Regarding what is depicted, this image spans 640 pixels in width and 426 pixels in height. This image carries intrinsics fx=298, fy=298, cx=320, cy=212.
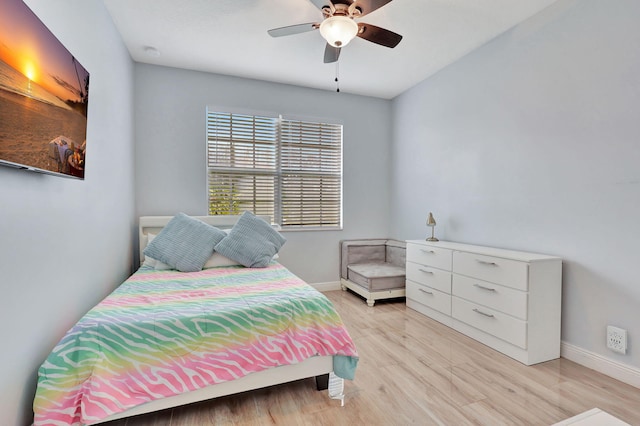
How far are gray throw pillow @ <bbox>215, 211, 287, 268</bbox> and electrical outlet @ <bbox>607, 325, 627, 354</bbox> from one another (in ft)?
8.80

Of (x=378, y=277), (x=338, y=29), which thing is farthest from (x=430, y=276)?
(x=338, y=29)

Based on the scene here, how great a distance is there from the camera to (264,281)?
2326 millimetres

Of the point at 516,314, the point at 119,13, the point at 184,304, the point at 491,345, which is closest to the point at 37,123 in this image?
the point at 184,304

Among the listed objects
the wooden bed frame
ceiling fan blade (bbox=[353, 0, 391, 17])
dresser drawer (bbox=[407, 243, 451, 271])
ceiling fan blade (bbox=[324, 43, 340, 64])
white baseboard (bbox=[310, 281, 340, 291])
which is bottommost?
white baseboard (bbox=[310, 281, 340, 291])

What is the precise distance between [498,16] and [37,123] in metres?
3.28

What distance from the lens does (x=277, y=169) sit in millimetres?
3988

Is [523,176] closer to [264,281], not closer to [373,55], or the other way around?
[373,55]

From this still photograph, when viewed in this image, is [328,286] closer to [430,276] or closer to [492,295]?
[430,276]

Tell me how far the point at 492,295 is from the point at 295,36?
2911 mm

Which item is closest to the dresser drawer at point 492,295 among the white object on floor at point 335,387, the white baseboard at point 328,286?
the white object on floor at point 335,387

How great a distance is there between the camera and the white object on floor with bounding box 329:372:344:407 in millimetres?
1802


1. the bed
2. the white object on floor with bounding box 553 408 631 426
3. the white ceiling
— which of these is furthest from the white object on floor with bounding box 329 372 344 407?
the white ceiling

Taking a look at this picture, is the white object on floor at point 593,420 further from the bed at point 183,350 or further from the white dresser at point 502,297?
the white dresser at point 502,297

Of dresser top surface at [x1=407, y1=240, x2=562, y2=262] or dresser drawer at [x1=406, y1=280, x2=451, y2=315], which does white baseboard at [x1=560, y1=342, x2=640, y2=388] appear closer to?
dresser top surface at [x1=407, y1=240, x2=562, y2=262]
